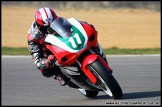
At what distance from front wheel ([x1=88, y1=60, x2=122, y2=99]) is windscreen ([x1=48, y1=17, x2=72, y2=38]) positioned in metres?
0.67

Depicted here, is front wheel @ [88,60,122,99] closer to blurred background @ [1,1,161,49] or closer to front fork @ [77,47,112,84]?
front fork @ [77,47,112,84]

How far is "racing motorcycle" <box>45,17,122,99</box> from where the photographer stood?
8961mm

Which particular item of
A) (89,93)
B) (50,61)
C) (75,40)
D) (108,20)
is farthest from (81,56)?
(108,20)

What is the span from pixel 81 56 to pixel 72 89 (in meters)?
2.09

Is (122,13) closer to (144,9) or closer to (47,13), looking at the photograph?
(144,9)

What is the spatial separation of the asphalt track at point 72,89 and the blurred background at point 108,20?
7.87m

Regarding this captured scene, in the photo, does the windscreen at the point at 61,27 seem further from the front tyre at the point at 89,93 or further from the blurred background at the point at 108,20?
the blurred background at the point at 108,20

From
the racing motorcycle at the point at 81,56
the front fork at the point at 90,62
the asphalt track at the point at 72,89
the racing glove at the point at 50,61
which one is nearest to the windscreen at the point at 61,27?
the racing motorcycle at the point at 81,56

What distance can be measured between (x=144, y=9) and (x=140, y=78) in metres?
32.8

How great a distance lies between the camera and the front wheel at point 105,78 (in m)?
8.89

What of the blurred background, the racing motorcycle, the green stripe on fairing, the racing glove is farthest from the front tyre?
the blurred background

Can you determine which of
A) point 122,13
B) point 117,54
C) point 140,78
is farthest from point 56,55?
point 122,13

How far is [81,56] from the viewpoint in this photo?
30.3ft

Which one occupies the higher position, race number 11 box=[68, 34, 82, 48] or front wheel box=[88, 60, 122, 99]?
race number 11 box=[68, 34, 82, 48]
